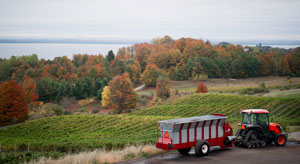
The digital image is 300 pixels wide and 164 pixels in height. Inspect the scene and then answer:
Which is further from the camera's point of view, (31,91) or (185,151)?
(31,91)

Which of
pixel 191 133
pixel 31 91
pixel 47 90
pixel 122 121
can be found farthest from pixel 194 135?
pixel 47 90

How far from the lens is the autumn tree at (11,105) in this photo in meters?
63.2

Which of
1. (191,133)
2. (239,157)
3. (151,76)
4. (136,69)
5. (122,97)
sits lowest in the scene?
(122,97)

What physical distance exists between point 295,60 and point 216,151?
114 meters

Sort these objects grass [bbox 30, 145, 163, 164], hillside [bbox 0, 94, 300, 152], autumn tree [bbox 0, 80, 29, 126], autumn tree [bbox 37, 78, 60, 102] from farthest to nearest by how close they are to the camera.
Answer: autumn tree [bbox 37, 78, 60, 102] < autumn tree [bbox 0, 80, 29, 126] < hillside [bbox 0, 94, 300, 152] < grass [bbox 30, 145, 163, 164]

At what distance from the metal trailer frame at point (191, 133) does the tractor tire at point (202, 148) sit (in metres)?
0.32

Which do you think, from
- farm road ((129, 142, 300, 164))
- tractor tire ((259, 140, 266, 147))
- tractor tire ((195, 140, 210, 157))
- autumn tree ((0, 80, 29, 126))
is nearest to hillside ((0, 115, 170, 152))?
autumn tree ((0, 80, 29, 126))

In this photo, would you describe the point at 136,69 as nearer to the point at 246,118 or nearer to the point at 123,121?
the point at 123,121

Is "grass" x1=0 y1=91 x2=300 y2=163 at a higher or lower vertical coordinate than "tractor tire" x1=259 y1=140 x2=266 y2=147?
lower

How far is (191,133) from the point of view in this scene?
45.6 feet

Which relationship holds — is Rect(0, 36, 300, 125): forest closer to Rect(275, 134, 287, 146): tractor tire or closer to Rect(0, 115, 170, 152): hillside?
Rect(0, 115, 170, 152): hillside

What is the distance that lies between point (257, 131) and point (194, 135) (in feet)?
12.9

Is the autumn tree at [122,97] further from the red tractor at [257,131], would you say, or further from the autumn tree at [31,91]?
the red tractor at [257,131]

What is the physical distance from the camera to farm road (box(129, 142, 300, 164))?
43.0 feet
